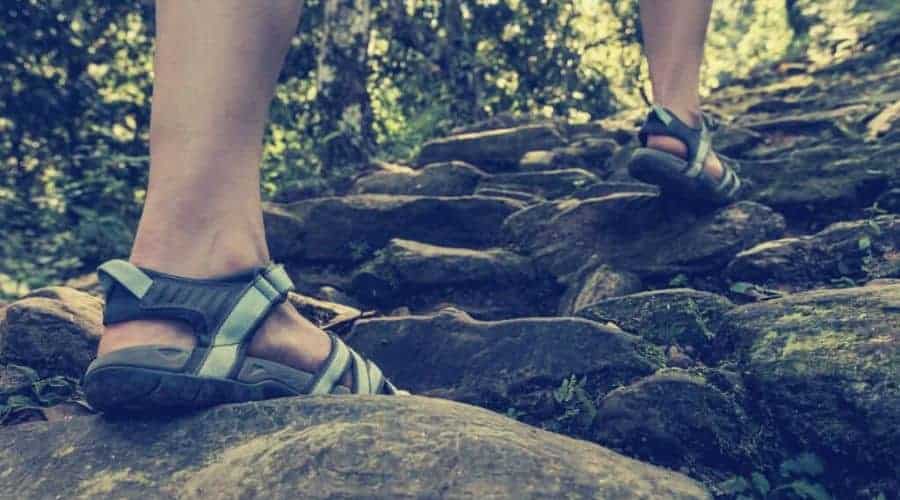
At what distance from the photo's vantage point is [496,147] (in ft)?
15.9

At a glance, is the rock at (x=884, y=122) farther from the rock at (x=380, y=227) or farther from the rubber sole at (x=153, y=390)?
the rubber sole at (x=153, y=390)

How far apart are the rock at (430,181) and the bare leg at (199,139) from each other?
2.72m

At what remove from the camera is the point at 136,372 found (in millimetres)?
1421

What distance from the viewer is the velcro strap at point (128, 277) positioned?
1458 millimetres

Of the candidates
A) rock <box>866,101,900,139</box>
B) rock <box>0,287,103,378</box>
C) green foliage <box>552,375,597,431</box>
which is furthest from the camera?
rock <box>866,101,900,139</box>

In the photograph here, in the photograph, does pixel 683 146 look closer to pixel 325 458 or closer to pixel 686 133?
pixel 686 133

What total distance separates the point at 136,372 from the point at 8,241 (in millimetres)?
4528

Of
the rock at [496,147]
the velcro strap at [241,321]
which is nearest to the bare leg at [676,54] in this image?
the velcro strap at [241,321]

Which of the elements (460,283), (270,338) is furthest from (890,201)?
(270,338)

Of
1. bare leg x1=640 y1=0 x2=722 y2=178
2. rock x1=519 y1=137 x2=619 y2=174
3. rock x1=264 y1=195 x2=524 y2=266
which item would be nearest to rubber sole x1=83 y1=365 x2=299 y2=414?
bare leg x1=640 y1=0 x2=722 y2=178

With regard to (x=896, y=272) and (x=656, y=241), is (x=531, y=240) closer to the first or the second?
(x=656, y=241)

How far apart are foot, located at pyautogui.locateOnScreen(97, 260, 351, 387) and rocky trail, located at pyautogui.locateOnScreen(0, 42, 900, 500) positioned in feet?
0.36

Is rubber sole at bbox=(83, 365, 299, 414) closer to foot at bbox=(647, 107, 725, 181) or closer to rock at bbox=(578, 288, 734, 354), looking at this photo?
rock at bbox=(578, 288, 734, 354)

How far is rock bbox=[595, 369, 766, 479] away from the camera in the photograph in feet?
5.41
